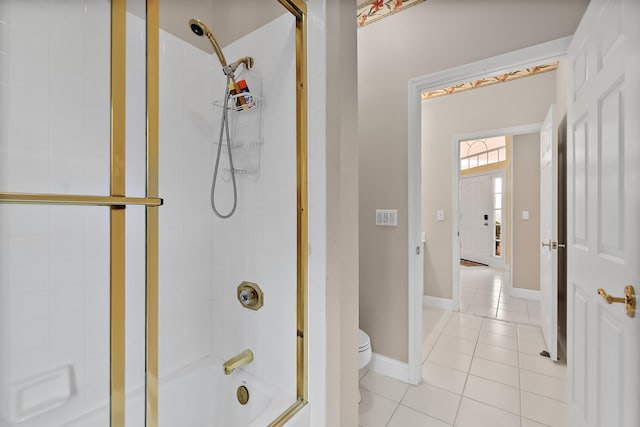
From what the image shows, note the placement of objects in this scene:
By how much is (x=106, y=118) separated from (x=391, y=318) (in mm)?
2033

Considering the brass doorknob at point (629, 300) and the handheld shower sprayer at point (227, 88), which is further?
the handheld shower sprayer at point (227, 88)

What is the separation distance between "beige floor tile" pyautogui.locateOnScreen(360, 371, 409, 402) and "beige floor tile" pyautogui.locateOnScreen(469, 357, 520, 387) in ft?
1.84

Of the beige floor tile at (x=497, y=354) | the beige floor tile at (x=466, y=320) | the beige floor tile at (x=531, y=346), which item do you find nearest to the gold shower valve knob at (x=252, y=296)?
the beige floor tile at (x=497, y=354)

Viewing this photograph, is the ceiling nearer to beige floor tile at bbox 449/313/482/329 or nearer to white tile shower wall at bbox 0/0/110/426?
white tile shower wall at bbox 0/0/110/426

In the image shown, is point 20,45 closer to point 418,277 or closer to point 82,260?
point 82,260

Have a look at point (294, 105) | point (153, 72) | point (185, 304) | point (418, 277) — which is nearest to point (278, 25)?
point (294, 105)

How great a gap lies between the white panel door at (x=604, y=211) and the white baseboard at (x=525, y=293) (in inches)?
103

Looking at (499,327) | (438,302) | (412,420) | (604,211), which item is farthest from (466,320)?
(604,211)

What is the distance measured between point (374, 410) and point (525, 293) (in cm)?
309

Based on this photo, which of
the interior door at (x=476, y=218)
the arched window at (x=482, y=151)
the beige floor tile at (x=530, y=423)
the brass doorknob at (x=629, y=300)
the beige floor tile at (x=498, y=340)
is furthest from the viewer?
the interior door at (x=476, y=218)

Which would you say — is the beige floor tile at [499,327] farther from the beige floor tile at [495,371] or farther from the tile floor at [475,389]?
the beige floor tile at [495,371]

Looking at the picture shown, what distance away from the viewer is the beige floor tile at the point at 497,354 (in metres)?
2.23

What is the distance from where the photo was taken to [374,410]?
1722 millimetres

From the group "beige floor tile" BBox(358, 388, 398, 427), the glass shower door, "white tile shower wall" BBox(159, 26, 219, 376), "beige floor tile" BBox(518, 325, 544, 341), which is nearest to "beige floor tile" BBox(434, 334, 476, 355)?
"beige floor tile" BBox(518, 325, 544, 341)
